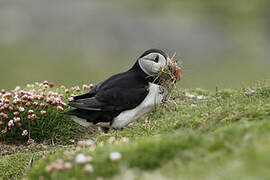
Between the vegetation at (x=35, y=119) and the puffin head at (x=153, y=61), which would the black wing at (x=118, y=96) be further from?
the vegetation at (x=35, y=119)

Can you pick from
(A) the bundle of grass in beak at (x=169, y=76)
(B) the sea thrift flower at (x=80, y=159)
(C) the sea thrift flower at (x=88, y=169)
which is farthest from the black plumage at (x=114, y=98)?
(C) the sea thrift flower at (x=88, y=169)

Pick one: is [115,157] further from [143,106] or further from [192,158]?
[143,106]

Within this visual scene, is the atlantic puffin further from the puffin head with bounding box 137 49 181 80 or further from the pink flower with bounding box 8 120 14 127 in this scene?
the pink flower with bounding box 8 120 14 127

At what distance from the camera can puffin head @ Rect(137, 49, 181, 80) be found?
915 centimetres

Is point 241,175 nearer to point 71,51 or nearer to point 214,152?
point 214,152

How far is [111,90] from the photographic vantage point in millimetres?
9266

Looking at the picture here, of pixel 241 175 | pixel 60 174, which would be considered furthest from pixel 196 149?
pixel 60 174

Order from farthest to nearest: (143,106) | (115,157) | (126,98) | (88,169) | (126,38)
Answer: (126,38) → (143,106) → (126,98) → (115,157) → (88,169)

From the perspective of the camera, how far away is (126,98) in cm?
908

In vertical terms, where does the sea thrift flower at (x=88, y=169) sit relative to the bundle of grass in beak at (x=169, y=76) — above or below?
below

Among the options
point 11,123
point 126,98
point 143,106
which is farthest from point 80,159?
point 11,123

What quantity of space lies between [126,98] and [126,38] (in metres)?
22.3

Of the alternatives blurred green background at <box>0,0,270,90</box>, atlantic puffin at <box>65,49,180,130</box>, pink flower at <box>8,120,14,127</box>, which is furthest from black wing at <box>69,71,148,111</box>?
blurred green background at <box>0,0,270,90</box>

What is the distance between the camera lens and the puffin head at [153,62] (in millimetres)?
9148
